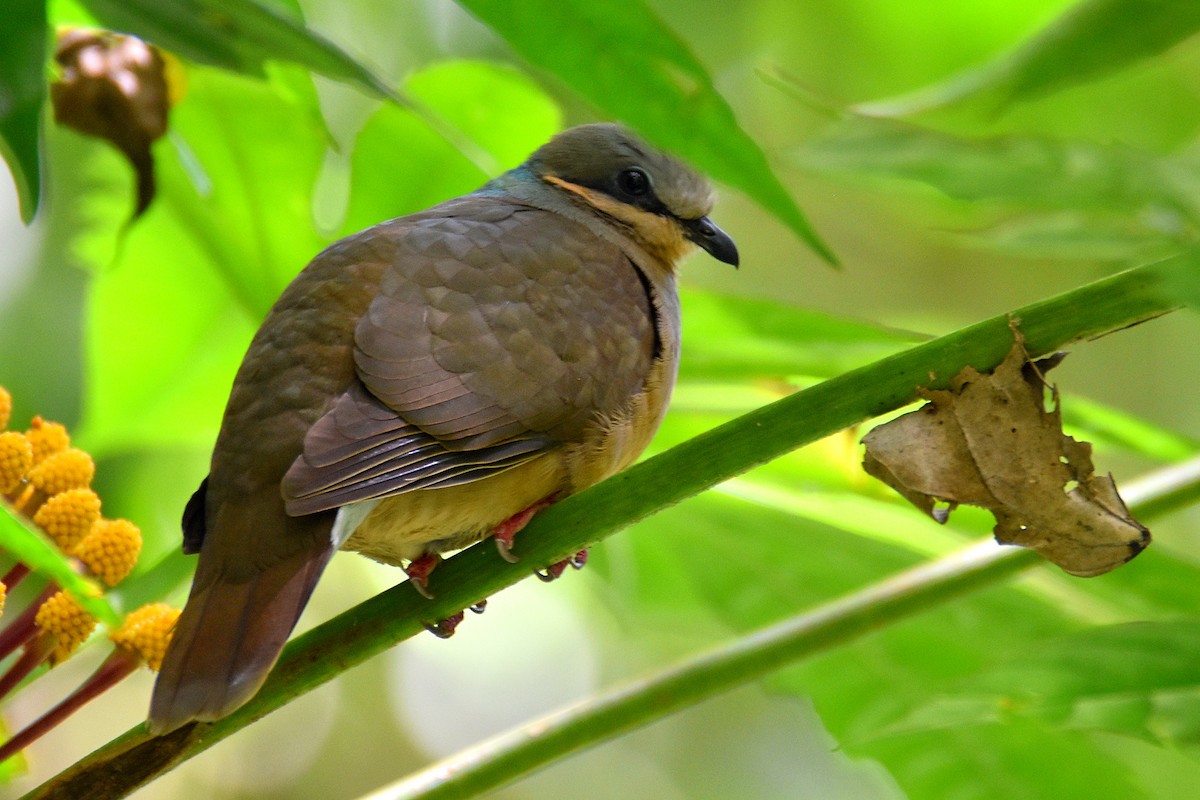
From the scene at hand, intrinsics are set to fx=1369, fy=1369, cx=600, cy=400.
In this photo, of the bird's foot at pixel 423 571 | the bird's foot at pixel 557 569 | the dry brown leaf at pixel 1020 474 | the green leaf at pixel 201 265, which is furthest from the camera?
the green leaf at pixel 201 265

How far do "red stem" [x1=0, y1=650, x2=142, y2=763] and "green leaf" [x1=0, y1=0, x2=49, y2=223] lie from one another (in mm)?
580

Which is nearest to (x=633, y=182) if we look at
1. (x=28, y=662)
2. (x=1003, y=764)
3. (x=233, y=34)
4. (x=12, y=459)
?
(x=233, y=34)

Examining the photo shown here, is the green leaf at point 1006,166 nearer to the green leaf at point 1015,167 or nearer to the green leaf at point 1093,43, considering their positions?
the green leaf at point 1015,167

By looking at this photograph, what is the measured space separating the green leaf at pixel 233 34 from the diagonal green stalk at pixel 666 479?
0.62 metres

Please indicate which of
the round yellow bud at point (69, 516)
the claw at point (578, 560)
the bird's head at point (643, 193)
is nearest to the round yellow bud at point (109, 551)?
the round yellow bud at point (69, 516)

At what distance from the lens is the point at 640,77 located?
5.81 feet

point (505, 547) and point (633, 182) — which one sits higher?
point (633, 182)

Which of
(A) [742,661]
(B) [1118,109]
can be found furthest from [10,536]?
(B) [1118,109]

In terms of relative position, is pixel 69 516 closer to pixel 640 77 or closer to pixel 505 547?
pixel 505 547

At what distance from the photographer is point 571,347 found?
244 cm

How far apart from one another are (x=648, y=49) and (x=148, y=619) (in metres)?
1.00

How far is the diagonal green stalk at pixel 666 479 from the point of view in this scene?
57.1 inches

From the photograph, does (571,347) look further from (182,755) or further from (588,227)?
(182,755)

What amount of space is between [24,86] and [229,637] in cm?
74
